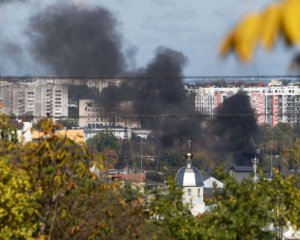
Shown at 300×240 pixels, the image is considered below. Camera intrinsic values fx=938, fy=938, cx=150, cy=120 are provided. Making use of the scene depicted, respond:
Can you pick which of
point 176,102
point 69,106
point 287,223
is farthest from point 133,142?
Result: point 287,223

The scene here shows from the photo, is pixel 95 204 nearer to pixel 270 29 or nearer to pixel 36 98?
pixel 270 29

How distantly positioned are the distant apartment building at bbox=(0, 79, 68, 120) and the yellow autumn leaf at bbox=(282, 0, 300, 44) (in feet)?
178

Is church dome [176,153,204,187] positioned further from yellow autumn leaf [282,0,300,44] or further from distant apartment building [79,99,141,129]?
yellow autumn leaf [282,0,300,44]

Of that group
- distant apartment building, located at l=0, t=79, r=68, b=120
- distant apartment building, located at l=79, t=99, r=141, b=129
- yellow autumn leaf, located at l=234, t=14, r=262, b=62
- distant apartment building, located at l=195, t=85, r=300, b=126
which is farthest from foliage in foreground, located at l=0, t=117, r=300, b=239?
distant apartment building, located at l=195, t=85, r=300, b=126

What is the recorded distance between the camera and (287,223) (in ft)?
38.3

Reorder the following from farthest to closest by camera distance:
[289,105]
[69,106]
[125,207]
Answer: [289,105] < [69,106] < [125,207]

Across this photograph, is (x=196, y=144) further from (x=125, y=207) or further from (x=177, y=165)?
(x=125, y=207)

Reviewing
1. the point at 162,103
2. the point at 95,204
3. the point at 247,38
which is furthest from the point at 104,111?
the point at 247,38

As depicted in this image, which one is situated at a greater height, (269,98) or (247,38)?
(269,98)

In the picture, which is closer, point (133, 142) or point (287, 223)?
point (287, 223)

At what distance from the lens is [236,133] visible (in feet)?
195

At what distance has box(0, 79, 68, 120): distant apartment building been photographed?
57750mm

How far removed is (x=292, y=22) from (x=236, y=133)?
191ft

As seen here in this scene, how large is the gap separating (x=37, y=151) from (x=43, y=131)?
198 mm
